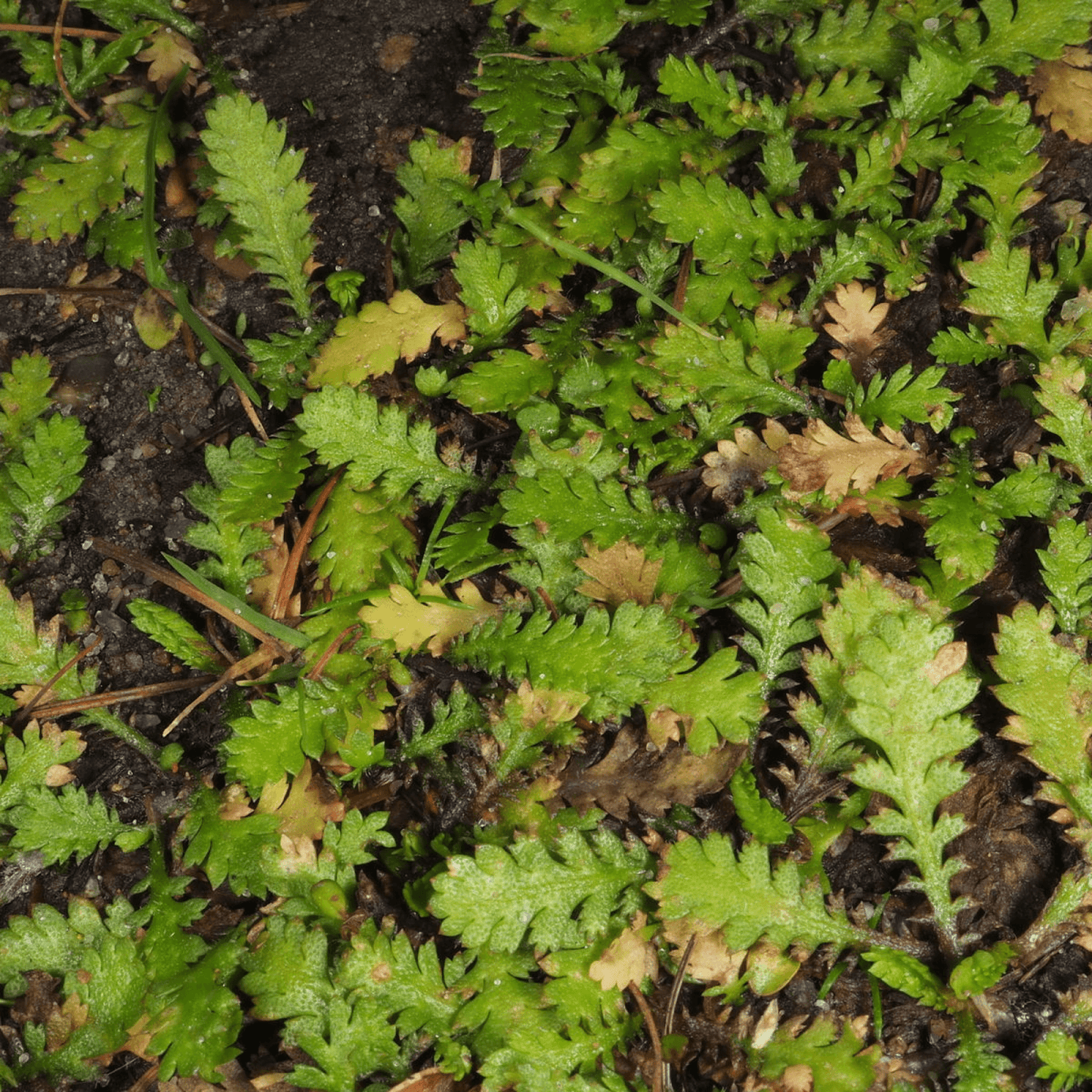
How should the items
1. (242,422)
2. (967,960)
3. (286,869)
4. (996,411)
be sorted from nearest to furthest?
(967,960), (286,869), (996,411), (242,422)

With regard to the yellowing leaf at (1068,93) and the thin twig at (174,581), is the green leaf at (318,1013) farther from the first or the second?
the yellowing leaf at (1068,93)

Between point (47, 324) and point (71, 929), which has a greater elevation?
point (47, 324)

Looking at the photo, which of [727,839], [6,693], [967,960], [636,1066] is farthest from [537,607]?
[6,693]

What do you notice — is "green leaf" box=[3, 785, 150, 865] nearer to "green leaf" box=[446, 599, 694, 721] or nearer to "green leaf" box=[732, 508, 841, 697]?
"green leaf" box=[446, 599, 694, 721]

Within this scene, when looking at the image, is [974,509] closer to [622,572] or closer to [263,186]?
[622,572]

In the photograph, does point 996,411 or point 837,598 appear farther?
point 996,411

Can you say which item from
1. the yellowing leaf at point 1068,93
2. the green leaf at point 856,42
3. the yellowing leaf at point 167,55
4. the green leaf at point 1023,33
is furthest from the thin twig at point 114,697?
the yellowing leaf at point 1068,93

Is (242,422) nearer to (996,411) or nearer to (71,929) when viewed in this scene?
(71,929)
